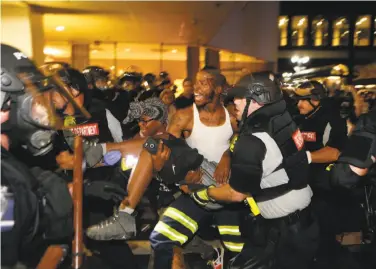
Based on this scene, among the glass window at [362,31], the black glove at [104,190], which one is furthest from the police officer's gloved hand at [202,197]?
the glass window at [362,31]

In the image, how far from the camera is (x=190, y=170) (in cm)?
442

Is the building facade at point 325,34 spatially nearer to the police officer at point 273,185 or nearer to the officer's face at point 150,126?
the officer's face at point 150,126

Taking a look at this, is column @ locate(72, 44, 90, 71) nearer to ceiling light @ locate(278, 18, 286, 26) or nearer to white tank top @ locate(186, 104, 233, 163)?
white tank top @ locate(186, 104, 233, 163)

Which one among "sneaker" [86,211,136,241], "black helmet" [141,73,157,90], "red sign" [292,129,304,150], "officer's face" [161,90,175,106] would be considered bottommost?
"sneaker" [86,211,136,241]

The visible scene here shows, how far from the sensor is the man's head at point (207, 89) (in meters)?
4.95

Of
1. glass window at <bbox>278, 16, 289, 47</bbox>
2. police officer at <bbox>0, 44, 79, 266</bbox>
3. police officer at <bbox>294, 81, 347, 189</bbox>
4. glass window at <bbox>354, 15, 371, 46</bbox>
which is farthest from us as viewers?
glass window at <bbox>278, 16, 289, 47</bbox>

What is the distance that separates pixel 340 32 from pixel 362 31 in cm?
176

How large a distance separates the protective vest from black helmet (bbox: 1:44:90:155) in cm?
139

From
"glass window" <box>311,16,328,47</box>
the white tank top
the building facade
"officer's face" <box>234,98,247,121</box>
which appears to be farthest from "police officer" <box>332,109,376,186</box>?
"glass window" <box>311,16,328,47</box>

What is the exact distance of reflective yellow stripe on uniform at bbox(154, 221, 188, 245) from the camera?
4.19 meters

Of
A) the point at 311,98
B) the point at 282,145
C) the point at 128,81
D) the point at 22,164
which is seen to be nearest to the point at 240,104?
the point at 282,145

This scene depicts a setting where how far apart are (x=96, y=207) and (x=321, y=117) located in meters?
2.49

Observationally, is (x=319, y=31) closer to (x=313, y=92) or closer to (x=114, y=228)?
(x=313, y=92)

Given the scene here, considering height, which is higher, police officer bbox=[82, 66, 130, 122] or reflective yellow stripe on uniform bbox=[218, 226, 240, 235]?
police officer bbox=[82, 66, 130, 122]
